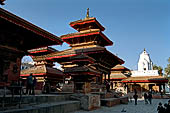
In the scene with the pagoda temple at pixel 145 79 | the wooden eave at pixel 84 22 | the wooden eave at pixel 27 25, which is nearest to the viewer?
the wooden eave at pixel 27 25

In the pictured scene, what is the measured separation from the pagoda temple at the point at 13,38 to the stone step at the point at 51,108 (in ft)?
7.95

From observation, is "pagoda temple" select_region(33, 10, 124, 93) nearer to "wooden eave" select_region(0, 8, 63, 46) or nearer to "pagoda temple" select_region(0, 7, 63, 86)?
"wooden eave" select_region(0, 8, 63, 46)

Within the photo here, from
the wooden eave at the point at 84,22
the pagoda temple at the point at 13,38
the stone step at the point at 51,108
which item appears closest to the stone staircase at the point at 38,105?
the stone step at the point at 51,108

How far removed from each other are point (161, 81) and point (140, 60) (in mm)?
25019

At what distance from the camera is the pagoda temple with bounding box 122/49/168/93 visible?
32500mm

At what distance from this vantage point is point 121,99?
18672mm

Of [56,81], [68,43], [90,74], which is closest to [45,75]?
[56,81]

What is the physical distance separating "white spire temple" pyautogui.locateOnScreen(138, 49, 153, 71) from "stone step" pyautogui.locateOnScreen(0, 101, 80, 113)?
47.9 meters

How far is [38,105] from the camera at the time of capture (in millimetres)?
8297

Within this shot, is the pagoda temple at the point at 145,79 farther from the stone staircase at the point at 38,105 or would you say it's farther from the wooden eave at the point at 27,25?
the wooden eave at the point at 27,25

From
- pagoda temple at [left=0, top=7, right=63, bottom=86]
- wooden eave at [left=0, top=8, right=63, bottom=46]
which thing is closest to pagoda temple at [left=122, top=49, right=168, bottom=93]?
wooden eave at [left=0, top=8, right=63, bottom=46]

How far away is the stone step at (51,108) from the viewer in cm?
656

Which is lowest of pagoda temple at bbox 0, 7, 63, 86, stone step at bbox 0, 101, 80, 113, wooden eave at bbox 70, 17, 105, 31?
stone step at bbox 0, 101, 80, 113

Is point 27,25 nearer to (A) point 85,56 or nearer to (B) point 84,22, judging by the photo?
(A) point 85,56
